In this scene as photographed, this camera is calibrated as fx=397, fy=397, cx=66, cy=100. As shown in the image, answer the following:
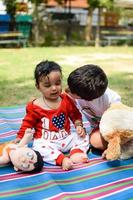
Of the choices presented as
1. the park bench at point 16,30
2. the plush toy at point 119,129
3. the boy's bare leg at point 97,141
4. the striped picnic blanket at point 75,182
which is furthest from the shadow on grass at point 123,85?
the park bench at point 16,30

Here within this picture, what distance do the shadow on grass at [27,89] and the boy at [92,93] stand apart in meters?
2.11

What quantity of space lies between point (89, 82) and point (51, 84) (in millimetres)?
299

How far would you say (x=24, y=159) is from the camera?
2773 mm

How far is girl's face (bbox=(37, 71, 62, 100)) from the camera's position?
9.80 ft

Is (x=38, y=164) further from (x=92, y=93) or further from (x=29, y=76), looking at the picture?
(x=29, y=76)

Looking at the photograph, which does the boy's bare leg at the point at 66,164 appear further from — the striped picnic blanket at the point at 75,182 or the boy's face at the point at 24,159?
the boy's face at the point at 24,159

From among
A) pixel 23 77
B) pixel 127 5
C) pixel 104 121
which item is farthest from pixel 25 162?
pixel 127 5

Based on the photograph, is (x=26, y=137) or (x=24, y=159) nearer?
(x=24, y=159)

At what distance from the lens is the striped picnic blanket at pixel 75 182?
2.49m

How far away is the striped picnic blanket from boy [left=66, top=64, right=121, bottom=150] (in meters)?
0.29

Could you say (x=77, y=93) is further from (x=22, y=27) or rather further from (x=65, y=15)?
(x=65, y=15)

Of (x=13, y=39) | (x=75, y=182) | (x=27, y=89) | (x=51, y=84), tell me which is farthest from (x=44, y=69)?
(x=13, y=39)

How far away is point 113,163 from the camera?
2.97 m

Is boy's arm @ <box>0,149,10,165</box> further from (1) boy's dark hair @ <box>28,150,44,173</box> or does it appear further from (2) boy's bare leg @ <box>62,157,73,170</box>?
(2) boy's bare leg @ <box>62,157,73,170</box>
